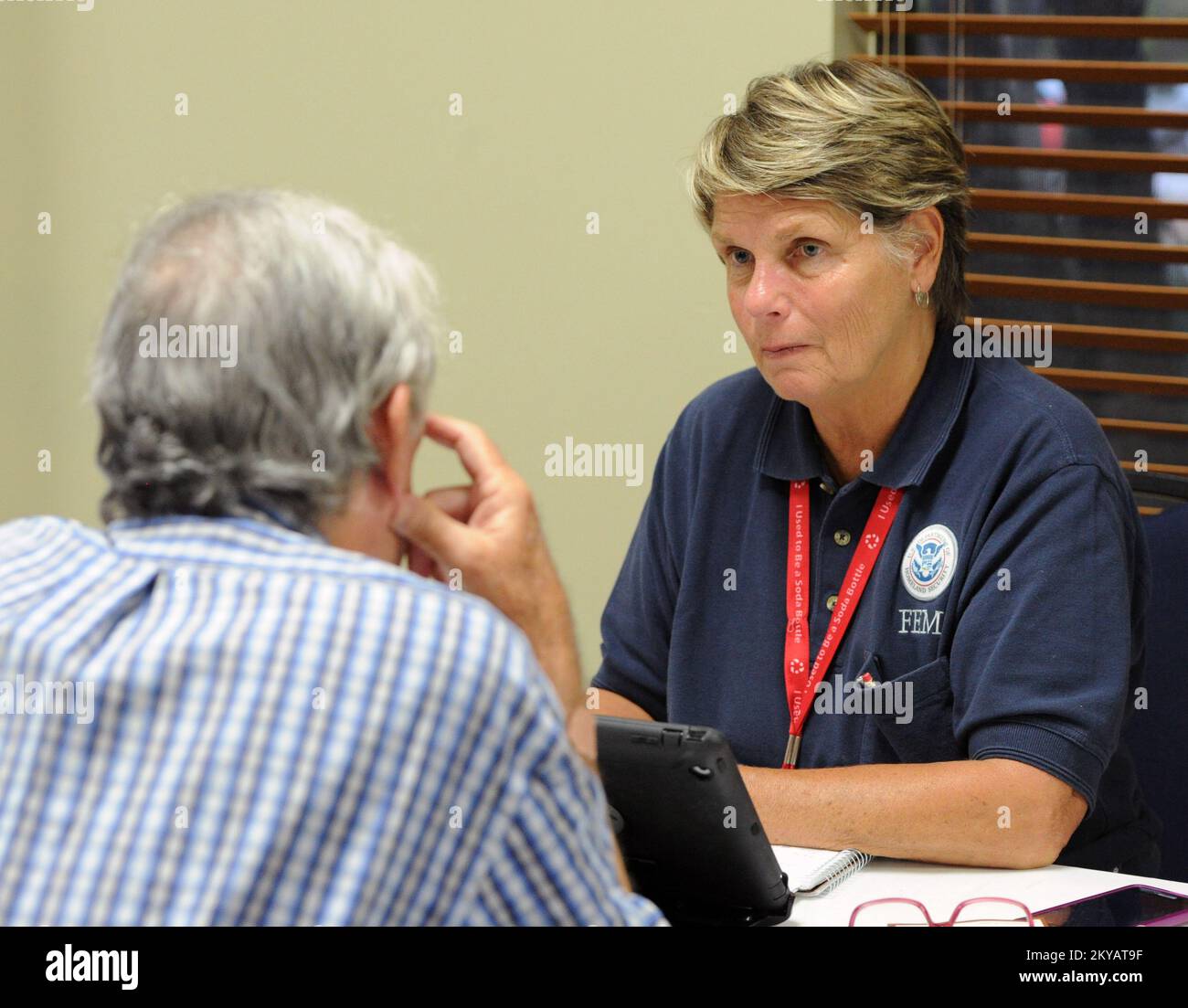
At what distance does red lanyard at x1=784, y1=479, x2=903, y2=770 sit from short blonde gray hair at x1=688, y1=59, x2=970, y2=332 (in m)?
0.35

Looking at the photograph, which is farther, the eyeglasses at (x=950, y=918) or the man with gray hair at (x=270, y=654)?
the eyeglasses at (x=950, y=918)

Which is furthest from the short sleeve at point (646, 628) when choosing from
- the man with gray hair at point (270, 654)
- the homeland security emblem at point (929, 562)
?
the man with gray hair at point (270, 654)

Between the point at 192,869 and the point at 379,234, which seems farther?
the point at 379,234

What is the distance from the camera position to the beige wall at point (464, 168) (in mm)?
2906

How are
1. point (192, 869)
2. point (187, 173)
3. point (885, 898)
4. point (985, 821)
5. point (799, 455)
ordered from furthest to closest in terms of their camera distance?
point (187, 173) → point (799, 455) → point (985, 821) → point (885, 898) → point (192, 869)

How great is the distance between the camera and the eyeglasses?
145cm

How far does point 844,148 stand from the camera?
6.28 feet

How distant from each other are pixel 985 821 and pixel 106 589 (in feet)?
3.47

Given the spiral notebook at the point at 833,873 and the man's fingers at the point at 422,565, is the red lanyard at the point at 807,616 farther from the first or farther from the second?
the man's fingers at the point at 422,565

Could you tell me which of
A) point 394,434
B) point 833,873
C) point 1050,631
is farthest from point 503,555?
point 1050,631

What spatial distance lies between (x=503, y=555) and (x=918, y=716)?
82 cm

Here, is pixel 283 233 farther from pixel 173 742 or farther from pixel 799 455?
pixel 799 455

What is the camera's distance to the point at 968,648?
181cm
